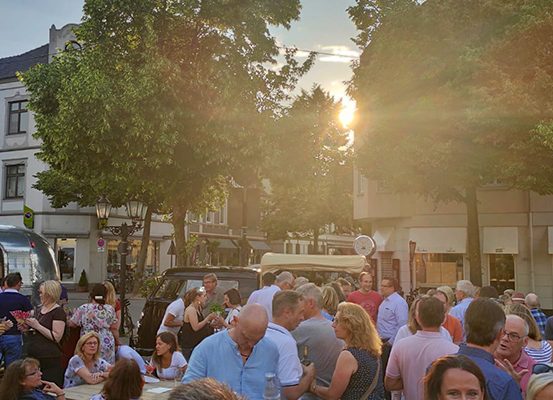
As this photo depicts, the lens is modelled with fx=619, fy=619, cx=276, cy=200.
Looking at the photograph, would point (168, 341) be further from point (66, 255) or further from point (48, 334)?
point (66, 255)

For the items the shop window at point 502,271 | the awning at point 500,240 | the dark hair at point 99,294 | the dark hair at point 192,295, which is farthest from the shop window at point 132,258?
the dark hair at point 99,294

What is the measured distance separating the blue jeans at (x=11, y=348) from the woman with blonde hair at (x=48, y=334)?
0.89 metres

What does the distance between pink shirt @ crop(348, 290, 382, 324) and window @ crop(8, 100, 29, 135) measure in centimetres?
3677

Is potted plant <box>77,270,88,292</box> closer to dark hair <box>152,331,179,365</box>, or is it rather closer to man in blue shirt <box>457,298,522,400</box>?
dark hair <box>152,331,179,365</box>

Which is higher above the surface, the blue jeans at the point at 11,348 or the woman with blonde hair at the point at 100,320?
the woman with blonde hair at the point at 100,320

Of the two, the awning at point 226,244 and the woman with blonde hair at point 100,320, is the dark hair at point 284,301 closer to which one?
the woman with blonde hair at point 100,320

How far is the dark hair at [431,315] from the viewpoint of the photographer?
5.09 m

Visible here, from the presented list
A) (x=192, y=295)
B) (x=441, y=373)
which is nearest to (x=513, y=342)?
(x=441, y=373)

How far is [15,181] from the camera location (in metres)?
41.7

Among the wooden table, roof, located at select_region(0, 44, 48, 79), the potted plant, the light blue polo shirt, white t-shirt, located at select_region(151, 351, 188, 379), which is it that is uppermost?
roof, located at select_region(0, 44, 48, 79)

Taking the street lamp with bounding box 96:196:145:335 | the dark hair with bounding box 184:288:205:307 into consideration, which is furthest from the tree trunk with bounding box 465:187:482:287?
the dark hair with bounding box 184:288:205:307

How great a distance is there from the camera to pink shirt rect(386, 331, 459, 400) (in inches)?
195

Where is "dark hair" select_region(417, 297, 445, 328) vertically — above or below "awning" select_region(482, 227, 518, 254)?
below

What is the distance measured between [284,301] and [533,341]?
2.39 metres
